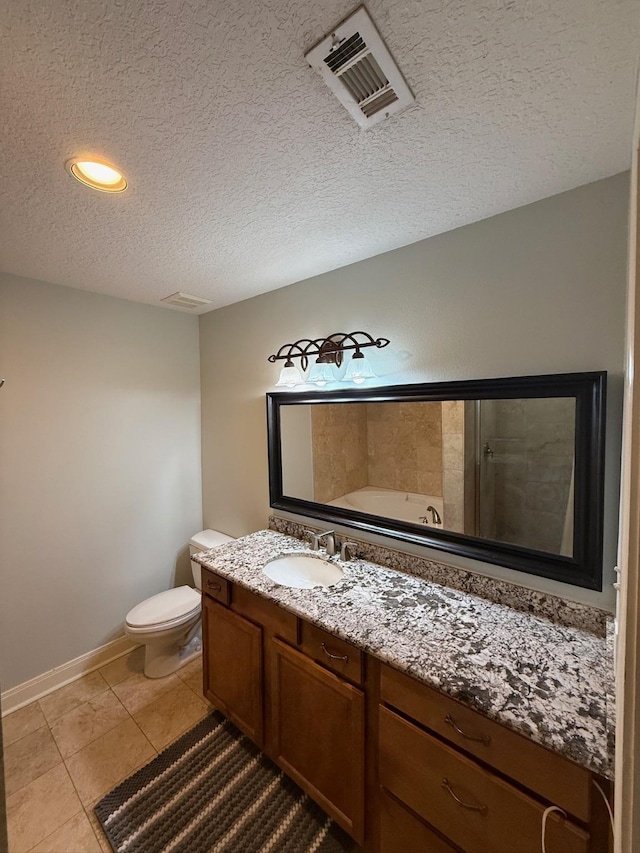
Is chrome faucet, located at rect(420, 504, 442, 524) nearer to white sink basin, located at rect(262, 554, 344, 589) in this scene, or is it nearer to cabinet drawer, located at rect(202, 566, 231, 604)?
white sink basin, located at rect(262, 554, 344, 589)

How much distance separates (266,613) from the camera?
1443 mm

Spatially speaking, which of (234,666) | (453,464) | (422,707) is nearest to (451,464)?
(453,464)

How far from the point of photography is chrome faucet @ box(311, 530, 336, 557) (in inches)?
69.3

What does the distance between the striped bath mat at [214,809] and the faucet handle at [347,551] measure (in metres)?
0.97

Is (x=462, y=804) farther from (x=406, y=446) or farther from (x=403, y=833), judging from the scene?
(x=406, y=446)

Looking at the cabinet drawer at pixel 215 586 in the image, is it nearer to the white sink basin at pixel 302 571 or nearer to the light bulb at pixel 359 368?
the white sink basin at pixel 302 571

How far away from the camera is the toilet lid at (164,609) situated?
1977 mm

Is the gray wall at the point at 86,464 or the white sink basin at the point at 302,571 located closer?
the white sink basin at the point at 302,571

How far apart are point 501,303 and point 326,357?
33.5 inches

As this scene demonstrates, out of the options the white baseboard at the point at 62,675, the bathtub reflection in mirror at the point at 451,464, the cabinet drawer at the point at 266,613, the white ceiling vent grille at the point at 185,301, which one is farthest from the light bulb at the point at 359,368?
the white baseboard at the point at 62,675

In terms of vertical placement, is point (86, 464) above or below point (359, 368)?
below

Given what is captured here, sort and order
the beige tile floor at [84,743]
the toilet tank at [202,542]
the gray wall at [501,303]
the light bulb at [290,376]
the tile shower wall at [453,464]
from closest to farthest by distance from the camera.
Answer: the gray wall at [501,303], the beige tile floor at [84,743], the tile shower wall at [453,464], the light bulb at [290,376], the toilet tank at [202,542]

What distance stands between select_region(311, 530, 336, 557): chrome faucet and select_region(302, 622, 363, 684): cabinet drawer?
19.0 inches

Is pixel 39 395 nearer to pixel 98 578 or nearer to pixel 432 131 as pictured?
pixel 98 578
